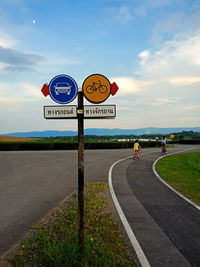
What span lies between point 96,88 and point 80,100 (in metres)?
0.34

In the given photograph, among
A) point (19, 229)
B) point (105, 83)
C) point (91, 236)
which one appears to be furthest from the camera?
point (19, 229)

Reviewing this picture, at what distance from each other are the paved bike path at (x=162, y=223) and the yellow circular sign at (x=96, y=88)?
2.85m

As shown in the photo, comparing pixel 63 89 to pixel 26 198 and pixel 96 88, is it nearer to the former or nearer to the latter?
pixel 96 88

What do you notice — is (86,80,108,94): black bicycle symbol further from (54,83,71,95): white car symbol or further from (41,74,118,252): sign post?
(54,83,71,95): white car symbol

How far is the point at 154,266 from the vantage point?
298 centimetres

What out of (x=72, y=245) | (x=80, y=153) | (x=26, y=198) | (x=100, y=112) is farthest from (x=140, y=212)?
(x=26, y=198)

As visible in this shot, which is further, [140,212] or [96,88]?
[140,212]

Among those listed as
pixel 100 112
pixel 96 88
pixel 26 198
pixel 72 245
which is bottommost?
pixel 26 198

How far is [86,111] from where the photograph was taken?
10.6 ft

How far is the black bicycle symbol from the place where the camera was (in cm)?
318

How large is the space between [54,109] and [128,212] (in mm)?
3558

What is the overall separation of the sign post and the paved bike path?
1.45 meters

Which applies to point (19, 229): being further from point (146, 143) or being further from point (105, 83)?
point (146, 143)

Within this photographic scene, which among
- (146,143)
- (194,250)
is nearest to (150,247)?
(194,250)
